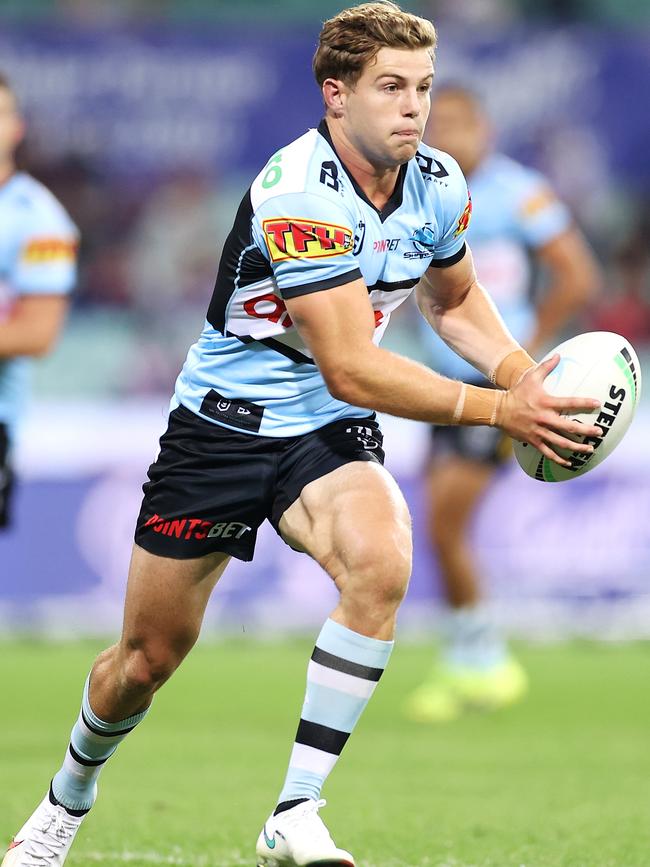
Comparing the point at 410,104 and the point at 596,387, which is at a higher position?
the point at 410,104

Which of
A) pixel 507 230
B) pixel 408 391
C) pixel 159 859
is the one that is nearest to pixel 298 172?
pixel 408 391

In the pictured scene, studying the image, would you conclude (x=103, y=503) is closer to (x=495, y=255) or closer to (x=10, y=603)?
(x=10, y=603)

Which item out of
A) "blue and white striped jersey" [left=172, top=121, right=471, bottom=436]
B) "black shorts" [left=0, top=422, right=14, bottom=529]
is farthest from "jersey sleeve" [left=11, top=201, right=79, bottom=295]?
"blue and white striped jersey" [left=172, top=121, right=471, bottom=436]

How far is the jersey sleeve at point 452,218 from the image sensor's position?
488 cm

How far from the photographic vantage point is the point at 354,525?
4.45 m

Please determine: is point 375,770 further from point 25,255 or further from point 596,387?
point 596,387

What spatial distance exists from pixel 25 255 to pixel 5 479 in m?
1.08

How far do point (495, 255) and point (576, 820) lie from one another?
14.7 feet

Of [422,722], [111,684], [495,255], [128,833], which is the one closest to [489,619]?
[422,722]

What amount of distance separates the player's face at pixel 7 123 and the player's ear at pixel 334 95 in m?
3.59

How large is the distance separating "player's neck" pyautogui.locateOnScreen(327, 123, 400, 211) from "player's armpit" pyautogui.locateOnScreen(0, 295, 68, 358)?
10.9 ft

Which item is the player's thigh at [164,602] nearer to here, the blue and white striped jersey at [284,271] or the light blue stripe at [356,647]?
the blue and white striped jersey at [284,271]

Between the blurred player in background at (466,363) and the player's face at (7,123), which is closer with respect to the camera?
the player's face at (7,123)

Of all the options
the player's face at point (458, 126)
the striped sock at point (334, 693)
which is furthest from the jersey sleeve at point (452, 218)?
the player's face at point (458, 126)
